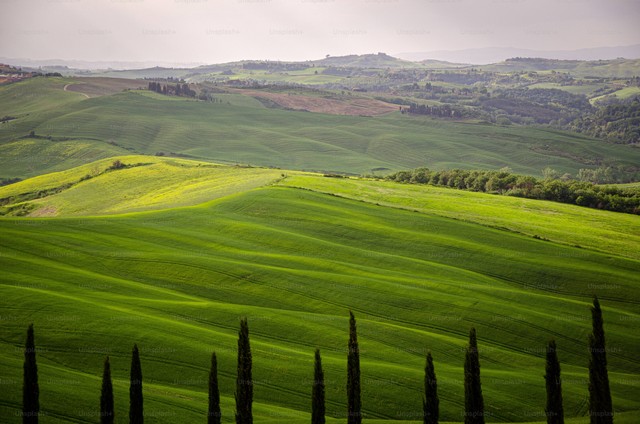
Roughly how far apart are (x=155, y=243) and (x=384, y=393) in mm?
36379

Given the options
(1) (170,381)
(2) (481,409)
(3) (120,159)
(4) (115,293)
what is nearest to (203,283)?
(4) (115,293)

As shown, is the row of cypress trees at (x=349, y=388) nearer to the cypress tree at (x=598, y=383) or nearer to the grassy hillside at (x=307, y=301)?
the cypress tree at (x=598, y=383)

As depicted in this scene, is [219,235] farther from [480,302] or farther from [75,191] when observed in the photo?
[75,191]

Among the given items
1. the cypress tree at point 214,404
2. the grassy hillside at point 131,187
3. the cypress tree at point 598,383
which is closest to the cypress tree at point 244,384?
the cypress tree at point 214,404

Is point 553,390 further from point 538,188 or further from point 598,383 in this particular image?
point 538,188

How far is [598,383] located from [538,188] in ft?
250

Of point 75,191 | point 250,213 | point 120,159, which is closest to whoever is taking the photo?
point 250,213

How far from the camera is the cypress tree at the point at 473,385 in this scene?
127ft

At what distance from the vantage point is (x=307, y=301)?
62.5 metres

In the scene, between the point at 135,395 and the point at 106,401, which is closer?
the point at 106,401

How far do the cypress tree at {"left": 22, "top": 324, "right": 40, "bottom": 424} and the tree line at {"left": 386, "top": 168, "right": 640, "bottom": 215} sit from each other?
88835 mm

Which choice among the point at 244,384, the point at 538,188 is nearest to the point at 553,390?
the point at 244,384

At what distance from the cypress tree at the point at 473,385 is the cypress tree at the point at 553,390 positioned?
13.7ft

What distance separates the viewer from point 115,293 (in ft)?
193
